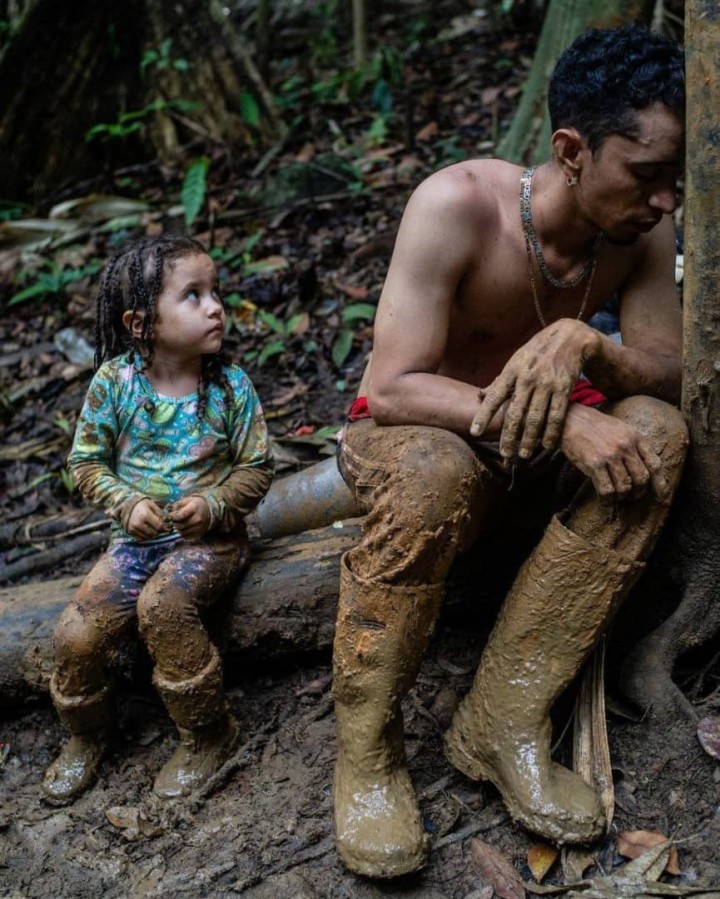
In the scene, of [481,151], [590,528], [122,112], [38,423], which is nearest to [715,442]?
[590,528]

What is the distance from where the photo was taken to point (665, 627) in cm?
287

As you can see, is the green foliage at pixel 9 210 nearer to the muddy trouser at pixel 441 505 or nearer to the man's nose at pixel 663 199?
the muddy trouser at pixel 441 505

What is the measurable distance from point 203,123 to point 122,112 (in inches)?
38.1

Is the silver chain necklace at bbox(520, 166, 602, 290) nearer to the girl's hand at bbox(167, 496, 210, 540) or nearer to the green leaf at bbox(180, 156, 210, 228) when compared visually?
the girl's hand at bbox(167, 496, 210, 540)

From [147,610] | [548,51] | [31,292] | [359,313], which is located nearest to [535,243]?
[147,610]

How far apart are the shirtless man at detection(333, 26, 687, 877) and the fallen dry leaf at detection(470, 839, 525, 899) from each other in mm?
147

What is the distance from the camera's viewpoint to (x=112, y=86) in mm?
9039

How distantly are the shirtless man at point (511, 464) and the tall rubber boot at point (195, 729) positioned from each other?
1.77 feet

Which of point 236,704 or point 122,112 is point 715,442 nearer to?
point 236,704

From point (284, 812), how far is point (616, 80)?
7.79 feet

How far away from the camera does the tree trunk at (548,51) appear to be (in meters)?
5.23

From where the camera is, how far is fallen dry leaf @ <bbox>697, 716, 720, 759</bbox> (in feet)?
8.71

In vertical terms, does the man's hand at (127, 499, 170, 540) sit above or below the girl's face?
below

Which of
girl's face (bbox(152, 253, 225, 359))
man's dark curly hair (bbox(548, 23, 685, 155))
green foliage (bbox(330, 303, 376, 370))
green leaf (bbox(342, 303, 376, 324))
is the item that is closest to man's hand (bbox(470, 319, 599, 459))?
man's dark curly hair (bbox(548, 23, 685, 155))
